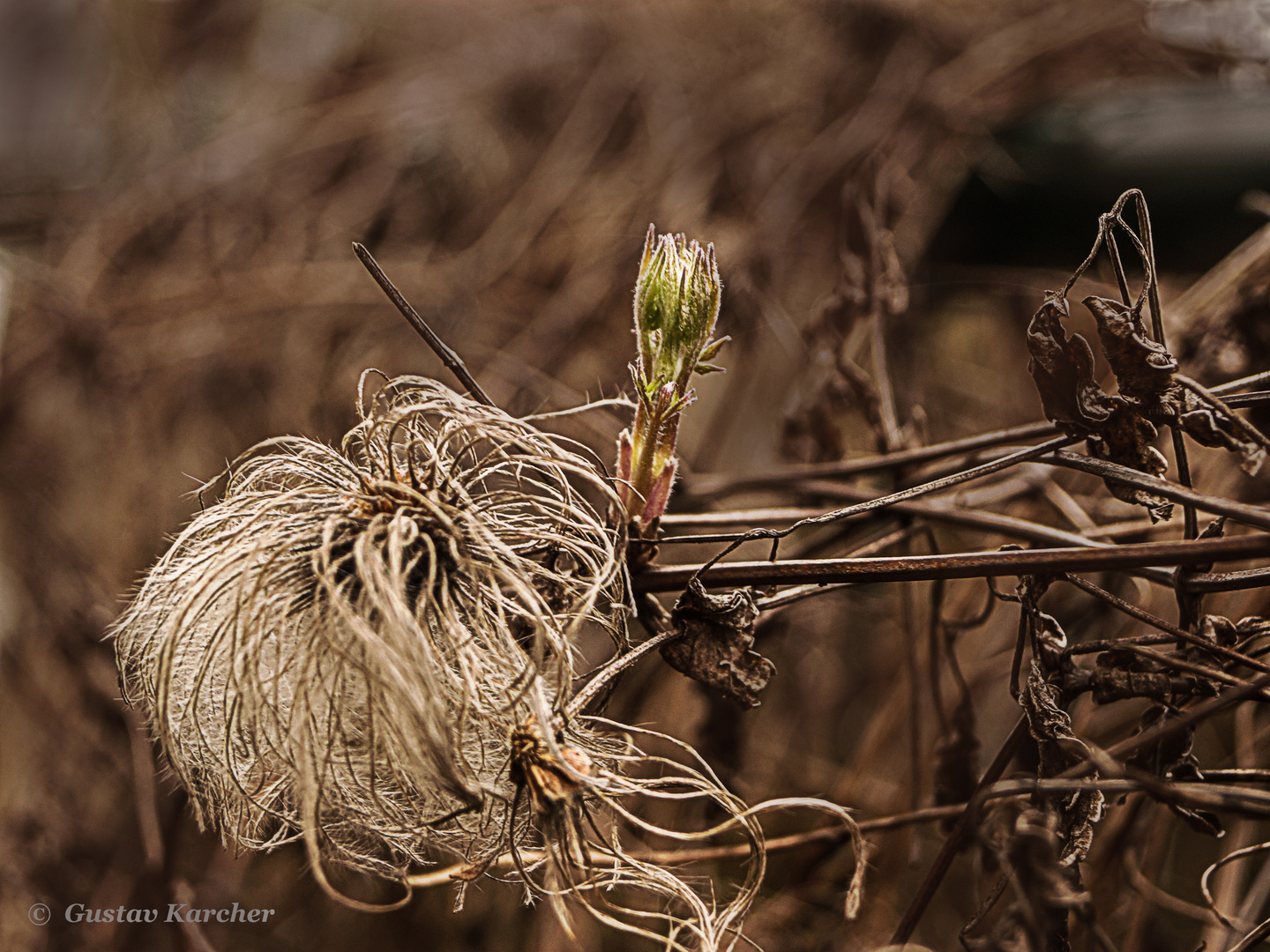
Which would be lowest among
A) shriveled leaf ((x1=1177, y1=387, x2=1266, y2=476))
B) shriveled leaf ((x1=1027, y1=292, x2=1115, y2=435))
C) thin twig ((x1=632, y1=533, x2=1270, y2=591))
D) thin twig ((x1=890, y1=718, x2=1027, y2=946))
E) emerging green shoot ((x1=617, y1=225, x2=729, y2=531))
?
thin twig ((x1=890, y1=718, x2=1027, y2=946))

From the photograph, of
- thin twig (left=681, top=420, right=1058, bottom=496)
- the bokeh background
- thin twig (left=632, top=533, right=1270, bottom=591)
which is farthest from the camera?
the bokeh background

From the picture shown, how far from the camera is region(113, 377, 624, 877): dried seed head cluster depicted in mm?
252

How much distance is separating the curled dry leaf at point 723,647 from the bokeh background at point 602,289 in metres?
0.27

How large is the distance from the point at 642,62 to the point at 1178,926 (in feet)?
4.21

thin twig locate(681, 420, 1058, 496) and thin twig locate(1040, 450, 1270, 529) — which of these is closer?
thin twig locate(1040, 450, 1270, 529)

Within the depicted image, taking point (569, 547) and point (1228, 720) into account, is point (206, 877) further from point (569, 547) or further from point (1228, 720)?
point (1228, 720)

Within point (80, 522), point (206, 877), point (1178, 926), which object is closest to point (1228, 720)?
point (1178, 926)

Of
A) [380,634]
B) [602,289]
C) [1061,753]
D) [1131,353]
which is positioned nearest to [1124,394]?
[1131,353]

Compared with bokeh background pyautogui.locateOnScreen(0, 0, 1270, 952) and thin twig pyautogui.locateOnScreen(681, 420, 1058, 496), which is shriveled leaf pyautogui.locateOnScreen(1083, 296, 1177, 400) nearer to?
thin twig pyautogui.locateOnScreen(681, 420, 1058, 496)

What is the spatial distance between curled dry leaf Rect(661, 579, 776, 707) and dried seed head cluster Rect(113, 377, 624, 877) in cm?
3

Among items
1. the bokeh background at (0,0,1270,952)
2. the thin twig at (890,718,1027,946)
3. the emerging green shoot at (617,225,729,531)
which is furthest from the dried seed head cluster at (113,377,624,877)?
the bokeh background at (0,0,1270,952)

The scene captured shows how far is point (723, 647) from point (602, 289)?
734 mm

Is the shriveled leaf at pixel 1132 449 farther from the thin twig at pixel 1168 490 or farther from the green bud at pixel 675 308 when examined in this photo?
the green bud at pixel 675 308

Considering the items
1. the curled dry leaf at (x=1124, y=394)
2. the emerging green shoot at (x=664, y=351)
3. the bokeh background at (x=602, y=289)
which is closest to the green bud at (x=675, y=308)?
the emerging green shoot at (x=664, y=351)
